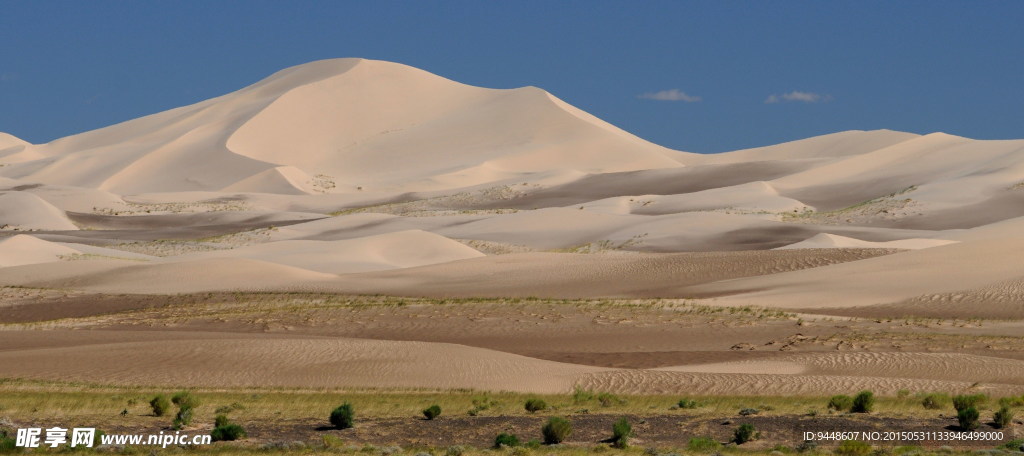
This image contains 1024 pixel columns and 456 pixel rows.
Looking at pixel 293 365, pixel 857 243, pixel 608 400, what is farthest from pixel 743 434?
pixel 857 243

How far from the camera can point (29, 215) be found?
86625 mm

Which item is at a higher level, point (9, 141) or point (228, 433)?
point (9, 141)

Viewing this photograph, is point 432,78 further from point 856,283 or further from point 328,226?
point 856,283

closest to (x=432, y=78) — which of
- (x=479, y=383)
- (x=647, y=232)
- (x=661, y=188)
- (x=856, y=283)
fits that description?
(x=661, y=188)

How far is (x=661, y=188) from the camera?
108 m

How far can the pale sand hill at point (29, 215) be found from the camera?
8425cm

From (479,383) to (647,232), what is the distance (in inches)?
1758

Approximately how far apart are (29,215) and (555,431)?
3023 inches

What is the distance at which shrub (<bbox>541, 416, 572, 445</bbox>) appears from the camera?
16406mm

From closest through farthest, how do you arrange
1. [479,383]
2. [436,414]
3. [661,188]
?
[436,414]
[479,383]
[661,188]

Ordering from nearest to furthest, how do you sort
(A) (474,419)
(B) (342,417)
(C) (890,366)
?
1. (B) (342,417)
2. (A) (474,419)
3. (C) (890,366)

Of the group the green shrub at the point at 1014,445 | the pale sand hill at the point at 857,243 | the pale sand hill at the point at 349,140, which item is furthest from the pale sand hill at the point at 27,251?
the pale sand hill at the point at 349,140

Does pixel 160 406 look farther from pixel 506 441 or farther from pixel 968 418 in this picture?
pixel 968 418

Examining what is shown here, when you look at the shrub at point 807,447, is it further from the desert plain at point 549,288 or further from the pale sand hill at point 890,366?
the pale sand hill at point 890,366
